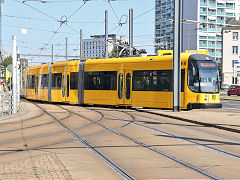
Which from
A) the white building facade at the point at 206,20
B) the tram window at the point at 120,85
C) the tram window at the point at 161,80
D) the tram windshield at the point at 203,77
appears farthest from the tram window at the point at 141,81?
A: the white building facade at the point at 206,20

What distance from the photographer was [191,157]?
308 inches

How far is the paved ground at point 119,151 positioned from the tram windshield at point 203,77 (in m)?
5.68

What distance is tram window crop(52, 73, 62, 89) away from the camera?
27.4 meters

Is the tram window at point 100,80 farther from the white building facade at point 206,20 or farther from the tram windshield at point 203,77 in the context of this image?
the white building facade at point 206,20

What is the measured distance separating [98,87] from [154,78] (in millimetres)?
4421

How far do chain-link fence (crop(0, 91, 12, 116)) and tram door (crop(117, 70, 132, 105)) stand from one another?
645 centimetres

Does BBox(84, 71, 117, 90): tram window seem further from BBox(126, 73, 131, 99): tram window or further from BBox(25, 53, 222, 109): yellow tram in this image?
BBox(126, 73, 131, 99): tram window

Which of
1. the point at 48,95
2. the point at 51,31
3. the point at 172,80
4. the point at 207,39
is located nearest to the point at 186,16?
the point at 207,39

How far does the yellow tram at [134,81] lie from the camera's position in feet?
63.7

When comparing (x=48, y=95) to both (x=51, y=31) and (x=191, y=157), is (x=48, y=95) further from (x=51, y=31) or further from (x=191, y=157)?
(x=191, y=157)

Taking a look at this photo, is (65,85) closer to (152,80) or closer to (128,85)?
(128,85)

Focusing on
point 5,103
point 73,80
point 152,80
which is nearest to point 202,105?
point 152,80

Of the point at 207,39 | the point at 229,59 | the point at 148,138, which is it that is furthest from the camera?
the point at 207,39

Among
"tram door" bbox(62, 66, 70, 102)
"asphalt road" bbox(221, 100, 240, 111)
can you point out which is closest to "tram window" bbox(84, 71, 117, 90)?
"tram door" bbox(62, 66, 70, 102)
